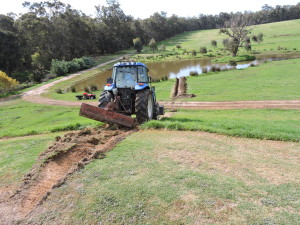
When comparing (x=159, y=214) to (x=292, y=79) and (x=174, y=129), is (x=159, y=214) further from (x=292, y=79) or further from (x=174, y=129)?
(x=292, y=79)

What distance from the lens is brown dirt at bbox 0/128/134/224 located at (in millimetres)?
5285

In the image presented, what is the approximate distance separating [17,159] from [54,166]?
60.7 inches

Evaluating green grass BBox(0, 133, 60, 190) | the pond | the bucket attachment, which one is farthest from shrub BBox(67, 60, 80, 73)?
green grass BBox(0, 133, 60, 190)

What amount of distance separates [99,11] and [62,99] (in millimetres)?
81077

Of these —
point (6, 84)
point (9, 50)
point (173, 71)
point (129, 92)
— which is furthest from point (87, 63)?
point (129, 92)

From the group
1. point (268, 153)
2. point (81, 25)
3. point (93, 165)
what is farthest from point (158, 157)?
point (81, 25)

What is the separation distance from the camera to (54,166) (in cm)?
701

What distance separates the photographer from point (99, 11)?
9844 centimetres

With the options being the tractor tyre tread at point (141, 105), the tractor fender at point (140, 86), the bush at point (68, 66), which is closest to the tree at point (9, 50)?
the bush at point (68, 66)

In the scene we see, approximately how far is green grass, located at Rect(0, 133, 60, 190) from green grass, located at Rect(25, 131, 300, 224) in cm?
163

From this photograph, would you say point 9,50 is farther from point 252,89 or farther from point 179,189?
point 179,189

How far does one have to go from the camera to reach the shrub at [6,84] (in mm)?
32469

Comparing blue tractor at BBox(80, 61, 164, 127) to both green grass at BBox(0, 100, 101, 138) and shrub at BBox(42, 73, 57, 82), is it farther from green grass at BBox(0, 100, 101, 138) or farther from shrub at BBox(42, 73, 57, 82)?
shrub at BBox(42, 73, 57, 82)

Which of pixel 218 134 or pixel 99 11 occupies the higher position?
pixel 99 11
